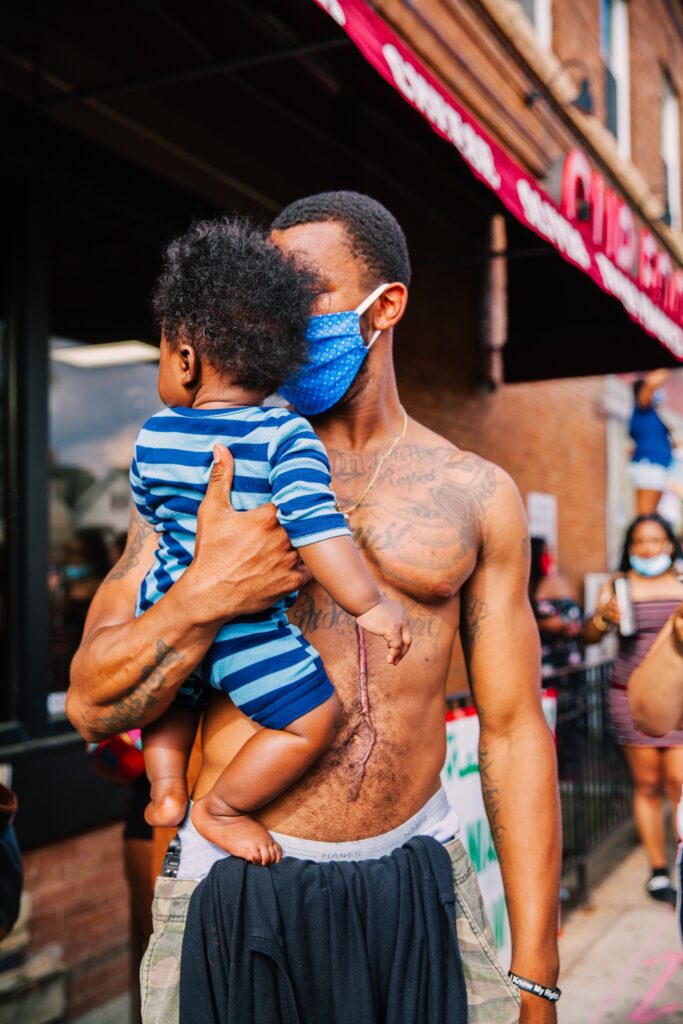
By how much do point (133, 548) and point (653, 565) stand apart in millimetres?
5347

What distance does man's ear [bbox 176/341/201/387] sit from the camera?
1846 mm

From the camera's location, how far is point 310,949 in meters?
1.72

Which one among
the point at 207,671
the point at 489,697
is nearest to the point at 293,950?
the point at 207,671

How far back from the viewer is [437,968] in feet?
5.81

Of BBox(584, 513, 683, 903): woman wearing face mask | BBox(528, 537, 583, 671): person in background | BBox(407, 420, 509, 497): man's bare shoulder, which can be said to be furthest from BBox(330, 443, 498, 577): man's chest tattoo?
BBox(528, 537, 583, 671): person in background

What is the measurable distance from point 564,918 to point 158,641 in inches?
204


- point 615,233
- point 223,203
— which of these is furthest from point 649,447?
point 223,203

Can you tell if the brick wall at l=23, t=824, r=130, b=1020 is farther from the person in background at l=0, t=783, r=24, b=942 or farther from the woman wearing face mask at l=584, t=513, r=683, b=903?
the woman wearing face mask at l=584, t=513, r=683, b=903

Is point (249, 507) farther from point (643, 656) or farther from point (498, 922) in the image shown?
point (643, 656)

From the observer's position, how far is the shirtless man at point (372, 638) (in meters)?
1.76

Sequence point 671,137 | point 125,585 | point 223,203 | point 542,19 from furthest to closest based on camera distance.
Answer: point 671,137 → point 542,19 → point 223,203 → point 125,585

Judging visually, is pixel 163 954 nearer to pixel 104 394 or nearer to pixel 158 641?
pixel 158 641

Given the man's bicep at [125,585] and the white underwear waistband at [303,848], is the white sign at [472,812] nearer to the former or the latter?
the white underwear waistband at [303,848]

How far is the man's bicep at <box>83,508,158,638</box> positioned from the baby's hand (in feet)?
1.71
